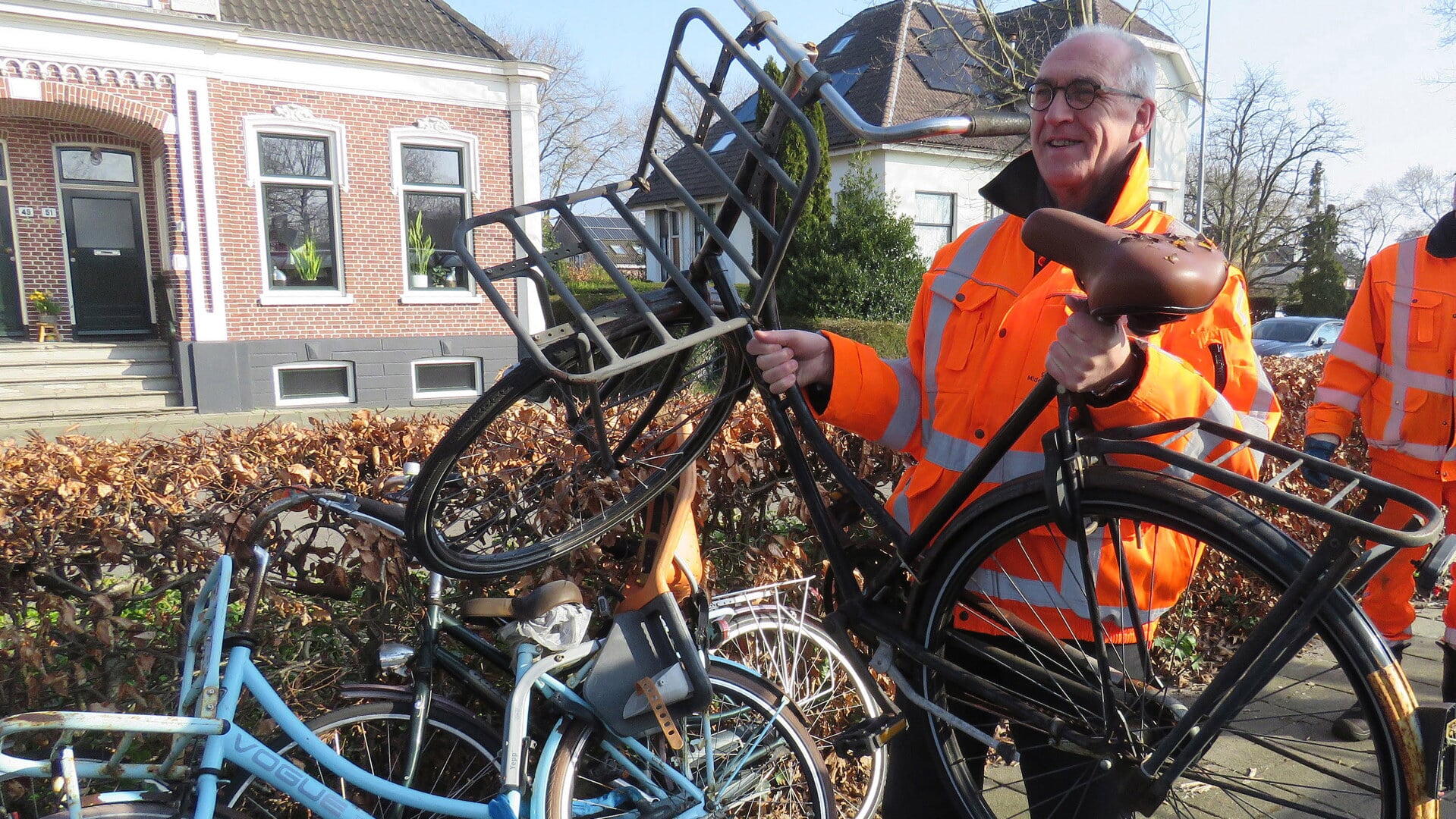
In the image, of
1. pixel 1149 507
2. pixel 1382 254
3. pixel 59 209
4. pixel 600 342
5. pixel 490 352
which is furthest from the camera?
pixel 490 352

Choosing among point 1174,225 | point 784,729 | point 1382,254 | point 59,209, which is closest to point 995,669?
point 784,729

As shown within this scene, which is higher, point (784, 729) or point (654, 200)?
point (654, 200)

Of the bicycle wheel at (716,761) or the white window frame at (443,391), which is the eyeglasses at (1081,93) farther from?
the white window frame at (443,391)

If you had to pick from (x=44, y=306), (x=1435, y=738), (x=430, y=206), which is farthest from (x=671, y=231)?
(x=1435, y=738)

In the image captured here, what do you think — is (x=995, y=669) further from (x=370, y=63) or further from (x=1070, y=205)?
(x=370, y=63)

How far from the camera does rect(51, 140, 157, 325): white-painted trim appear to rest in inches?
532

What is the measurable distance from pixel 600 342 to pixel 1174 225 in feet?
3.86

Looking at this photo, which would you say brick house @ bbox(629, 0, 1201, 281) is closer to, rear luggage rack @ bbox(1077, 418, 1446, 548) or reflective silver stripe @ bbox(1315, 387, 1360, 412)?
reflective silver stripe @ bbox(1315, 387, 1360, 412)

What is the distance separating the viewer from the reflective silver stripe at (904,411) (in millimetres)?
2102

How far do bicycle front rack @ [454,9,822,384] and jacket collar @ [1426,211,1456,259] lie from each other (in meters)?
2.78

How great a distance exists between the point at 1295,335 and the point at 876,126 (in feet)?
65.3

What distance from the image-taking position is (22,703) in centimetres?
225

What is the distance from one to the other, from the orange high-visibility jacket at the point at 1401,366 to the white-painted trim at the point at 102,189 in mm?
15782

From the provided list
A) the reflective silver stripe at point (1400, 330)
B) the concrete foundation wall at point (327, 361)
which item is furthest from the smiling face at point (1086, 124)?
the concrete foundation wall at point (327, 361)
